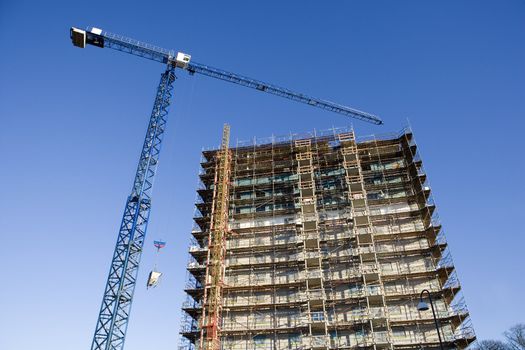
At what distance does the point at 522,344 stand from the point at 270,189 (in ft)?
120

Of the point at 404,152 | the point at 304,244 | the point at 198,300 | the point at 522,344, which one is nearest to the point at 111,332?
the point at 198,300

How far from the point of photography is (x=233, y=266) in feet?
136

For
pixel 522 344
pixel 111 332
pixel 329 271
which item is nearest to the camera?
pixel 111 332

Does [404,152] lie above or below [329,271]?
above

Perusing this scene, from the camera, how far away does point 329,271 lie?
40.2 meters

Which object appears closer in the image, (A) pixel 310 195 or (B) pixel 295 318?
(B) pixel 295 318

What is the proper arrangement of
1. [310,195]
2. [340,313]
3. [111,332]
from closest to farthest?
[111,332]
[340,313]
[310,195]

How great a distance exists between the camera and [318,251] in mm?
40344

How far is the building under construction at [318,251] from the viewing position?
3656 centimetres

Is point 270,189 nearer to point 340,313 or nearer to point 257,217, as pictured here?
point 257,217

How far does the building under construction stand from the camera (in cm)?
3656

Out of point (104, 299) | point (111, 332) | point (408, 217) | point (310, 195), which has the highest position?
point (310, 195)

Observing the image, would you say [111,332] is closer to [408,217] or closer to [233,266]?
[233,266]

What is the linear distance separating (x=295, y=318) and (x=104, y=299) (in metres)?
17.2
